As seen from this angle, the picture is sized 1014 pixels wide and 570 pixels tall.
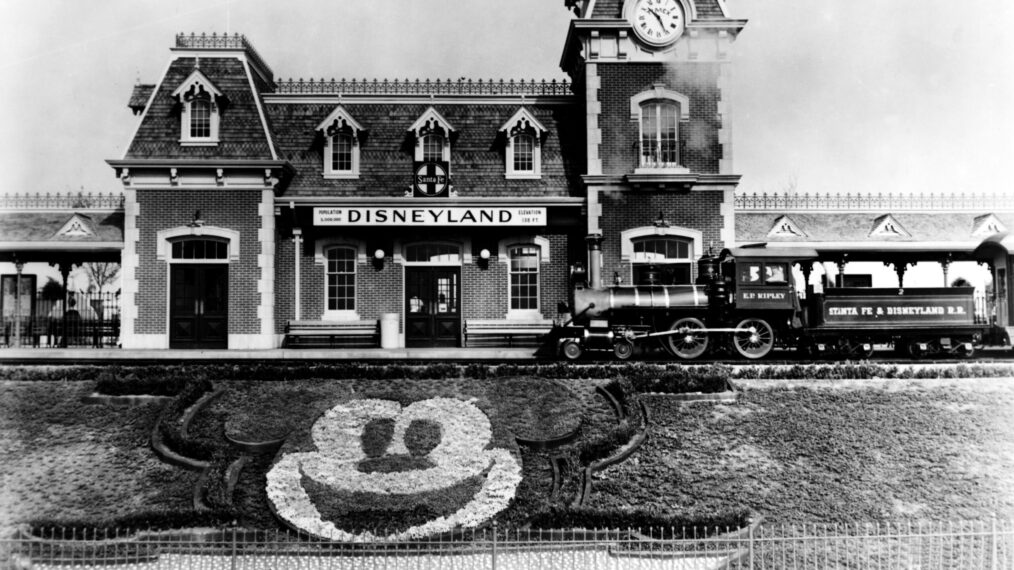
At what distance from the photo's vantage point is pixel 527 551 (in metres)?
8.77

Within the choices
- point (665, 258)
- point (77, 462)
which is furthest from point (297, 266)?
point (77, 462)

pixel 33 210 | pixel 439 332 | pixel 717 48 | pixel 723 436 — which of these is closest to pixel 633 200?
pixel 717 48

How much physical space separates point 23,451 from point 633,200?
621 inches

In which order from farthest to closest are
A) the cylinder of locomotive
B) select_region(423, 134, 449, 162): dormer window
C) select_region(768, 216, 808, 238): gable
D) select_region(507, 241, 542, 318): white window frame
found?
1. select_region(768, 216, 808, 238): gable
2. select_region(423, 134, 449, 162): dormer window
3. select_region(507, 241, 542, 318): white window frame
4. the cylinder of locomotive

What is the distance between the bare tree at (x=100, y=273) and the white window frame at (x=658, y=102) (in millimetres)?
40117

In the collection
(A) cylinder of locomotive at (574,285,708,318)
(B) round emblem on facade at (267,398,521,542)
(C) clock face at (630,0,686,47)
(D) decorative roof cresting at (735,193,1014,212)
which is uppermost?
(C) clock face at (630,0,686,47)

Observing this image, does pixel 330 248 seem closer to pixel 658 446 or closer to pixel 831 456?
pixel 658 446

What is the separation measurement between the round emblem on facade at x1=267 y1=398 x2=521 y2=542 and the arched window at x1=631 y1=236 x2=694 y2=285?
1070cm

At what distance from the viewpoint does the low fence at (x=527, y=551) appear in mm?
8742

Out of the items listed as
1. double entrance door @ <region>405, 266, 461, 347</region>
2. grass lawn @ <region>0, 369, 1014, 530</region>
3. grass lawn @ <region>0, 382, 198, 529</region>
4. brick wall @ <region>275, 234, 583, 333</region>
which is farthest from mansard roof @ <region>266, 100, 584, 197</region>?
grass lawn @ <region>0, 382, 198, 529</region>

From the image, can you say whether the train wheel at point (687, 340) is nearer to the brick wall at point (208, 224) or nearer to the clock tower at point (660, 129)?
the clock tower at point (660, 129)

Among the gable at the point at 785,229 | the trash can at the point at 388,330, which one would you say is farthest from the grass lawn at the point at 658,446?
the gable at the point at 785,229

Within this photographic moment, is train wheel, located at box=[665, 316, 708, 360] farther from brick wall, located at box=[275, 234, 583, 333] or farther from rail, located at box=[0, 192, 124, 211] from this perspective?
rail, located at box=[0, 192, 124, 211]

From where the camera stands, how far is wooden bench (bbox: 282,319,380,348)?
68.1 feet
